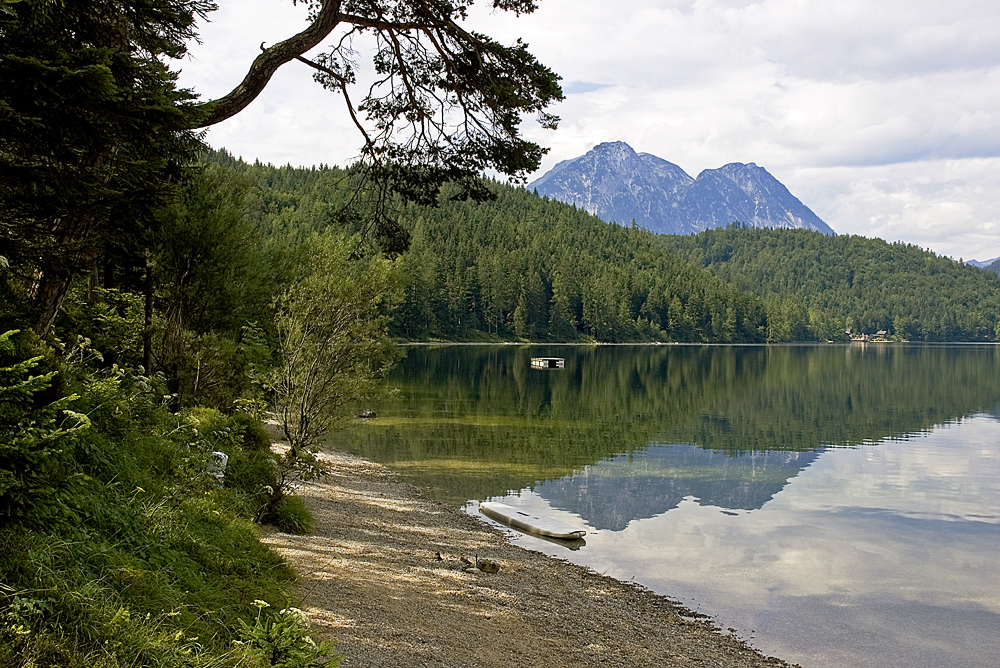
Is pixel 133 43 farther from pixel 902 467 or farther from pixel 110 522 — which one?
pixel 902 467

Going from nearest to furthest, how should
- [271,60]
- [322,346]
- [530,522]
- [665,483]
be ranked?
[271,60]
[322,346]
[530,522]
[665,483]

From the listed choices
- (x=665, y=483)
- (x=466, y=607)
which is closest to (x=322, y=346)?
(x=466, y=607)

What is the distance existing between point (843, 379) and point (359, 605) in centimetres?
7703

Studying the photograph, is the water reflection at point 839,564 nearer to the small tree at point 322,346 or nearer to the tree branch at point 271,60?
the small tree at point 322,346

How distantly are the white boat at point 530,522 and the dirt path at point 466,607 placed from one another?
4.86 ft

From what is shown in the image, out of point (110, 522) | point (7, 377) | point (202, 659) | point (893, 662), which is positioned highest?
point (7, 377)

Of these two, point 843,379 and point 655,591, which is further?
point 843,379

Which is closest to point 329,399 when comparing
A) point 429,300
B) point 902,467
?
point 902,467

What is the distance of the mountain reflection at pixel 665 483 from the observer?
847 inches

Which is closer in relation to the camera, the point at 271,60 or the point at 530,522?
the point at 271,60

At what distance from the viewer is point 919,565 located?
17.3 metres

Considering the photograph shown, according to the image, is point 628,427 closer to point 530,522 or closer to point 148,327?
point 530,522

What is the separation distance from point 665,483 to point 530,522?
26.5ft

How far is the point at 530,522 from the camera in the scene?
18.6 metres
